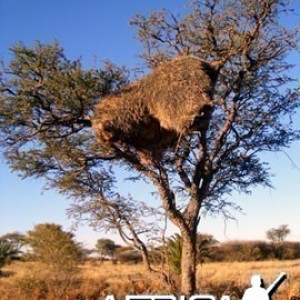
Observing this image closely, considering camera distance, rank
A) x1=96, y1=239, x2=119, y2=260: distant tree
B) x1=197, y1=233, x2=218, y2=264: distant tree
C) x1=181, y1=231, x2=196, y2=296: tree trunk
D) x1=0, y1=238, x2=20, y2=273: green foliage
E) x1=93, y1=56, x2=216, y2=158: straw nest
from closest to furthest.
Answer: x1=93, y1=56, x2=216, y2=158: straw nest < x1=181, y1=231, x2=196, y2=296: tree trunk < x1=197, y1=233, x2=218, y2=264: distant tree < x1=0, y1=238, x2=20, y2=273: green foliage < x1=96, y1=239, x2=119, y2=260: distant tree

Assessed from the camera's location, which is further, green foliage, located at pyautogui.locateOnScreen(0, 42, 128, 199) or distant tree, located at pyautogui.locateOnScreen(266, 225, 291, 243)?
distant tree, located at pyautogui.locateOnScreen(266, 225, 291, 243)

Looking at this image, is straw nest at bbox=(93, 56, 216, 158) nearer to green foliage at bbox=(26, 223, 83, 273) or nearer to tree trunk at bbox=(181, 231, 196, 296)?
tree trunk at bbox=(181, 231, 196, 296)

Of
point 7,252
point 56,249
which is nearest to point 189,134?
point 56,249

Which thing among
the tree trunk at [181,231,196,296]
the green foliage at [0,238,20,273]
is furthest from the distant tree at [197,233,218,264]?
the green foliage at [0,238,20,273]

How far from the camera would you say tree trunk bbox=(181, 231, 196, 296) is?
44.9ft

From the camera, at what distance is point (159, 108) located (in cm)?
1246

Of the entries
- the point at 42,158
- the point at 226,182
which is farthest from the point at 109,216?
the point at 226,182

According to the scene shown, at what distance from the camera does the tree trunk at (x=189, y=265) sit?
13683mm

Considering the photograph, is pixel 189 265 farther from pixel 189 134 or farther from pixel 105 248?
pixel 105 248

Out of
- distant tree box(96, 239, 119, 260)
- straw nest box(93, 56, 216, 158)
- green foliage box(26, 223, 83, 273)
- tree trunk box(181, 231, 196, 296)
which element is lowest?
tree trunk box(181, 231, 196, 296)

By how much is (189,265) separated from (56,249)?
30.2 ft

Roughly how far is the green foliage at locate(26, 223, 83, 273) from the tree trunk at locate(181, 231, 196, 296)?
7.78 meters

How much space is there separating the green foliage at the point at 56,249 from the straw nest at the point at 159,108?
860cm

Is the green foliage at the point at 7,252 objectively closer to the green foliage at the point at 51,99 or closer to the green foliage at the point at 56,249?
the green foliage at the point at 56,249
